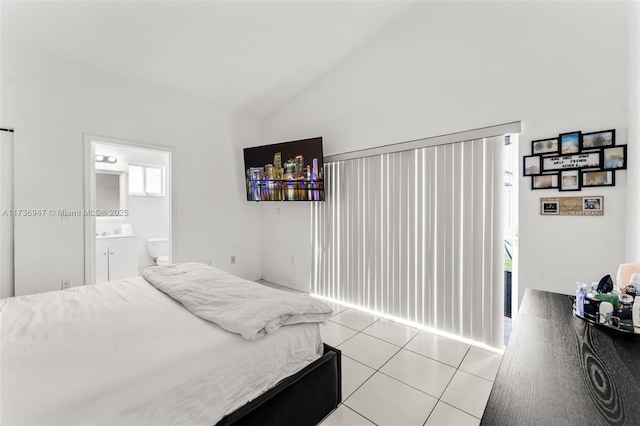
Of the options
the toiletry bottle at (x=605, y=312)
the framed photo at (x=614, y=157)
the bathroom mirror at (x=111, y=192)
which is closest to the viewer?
the toiletry bottle at (x=605, y=312)

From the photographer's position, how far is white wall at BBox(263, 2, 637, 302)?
79.0 inches

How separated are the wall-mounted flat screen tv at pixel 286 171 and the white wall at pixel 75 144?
568mm

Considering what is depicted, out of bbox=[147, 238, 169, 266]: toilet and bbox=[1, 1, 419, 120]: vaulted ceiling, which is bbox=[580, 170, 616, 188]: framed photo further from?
bbox=[147, 238, 169, 266]: toilet

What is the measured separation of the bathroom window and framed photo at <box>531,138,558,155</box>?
579 cm

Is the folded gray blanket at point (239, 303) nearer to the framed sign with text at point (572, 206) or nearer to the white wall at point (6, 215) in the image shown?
the white wall at point (6, 215)

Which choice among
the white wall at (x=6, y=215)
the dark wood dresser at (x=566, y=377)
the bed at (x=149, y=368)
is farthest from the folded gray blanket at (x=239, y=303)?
the white wall at (x=6, y=215)

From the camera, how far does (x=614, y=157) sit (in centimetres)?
197

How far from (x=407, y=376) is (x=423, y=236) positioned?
54.8 inches

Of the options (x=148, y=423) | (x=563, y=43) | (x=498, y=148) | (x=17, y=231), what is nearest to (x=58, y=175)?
(x=17, y=231)

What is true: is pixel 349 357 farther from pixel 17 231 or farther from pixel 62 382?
pixel 17 231

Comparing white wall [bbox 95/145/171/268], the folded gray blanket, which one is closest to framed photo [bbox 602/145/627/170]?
the folded gray blanket

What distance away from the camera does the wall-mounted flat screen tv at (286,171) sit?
3.56 metres

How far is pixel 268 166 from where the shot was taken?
404cm

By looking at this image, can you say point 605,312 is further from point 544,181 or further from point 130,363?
point 130,363
